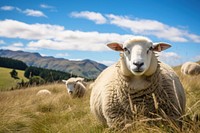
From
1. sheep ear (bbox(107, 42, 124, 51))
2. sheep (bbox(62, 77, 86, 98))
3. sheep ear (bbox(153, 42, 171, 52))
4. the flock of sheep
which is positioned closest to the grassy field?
the flock of sheep

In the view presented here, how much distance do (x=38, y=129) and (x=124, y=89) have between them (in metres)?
1.77

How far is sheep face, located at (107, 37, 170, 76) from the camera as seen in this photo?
4184mm

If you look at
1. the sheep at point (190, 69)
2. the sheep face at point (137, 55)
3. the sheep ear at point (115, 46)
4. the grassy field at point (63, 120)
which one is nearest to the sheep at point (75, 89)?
the grassy field at point (63, 120)

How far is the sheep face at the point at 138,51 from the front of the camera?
418 cm

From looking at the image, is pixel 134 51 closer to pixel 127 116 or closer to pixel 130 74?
pixel 130 74

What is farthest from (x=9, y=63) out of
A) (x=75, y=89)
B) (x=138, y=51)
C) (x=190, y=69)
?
(x=138, y=51)

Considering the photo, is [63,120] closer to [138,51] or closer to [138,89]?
[138,89]

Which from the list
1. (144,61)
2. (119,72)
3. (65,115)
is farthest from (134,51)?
(65,115)

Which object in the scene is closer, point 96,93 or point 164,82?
point 164,82

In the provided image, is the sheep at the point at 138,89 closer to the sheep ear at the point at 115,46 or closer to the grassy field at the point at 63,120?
the sheep ear at the point at 115,46

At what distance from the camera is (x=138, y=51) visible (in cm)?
437

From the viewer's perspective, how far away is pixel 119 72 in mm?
4855

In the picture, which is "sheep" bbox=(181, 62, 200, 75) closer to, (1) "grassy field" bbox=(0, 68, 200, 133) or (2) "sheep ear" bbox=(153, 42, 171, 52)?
(1) "grassy field" bbox=(0, 68, 200, 133)

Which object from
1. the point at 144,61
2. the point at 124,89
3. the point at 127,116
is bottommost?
the point at 127,116
